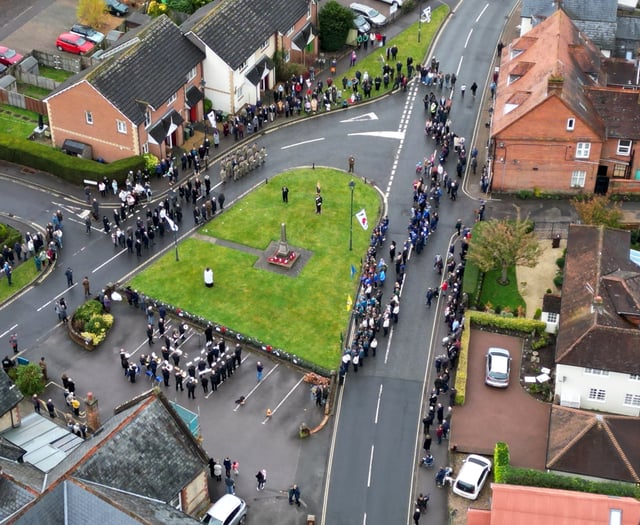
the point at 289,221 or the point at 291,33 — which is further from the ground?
the point at 291,33

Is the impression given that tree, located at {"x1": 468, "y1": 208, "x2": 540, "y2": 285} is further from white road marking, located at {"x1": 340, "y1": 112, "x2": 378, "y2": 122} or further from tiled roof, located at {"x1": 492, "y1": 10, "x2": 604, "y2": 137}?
white road marking, located at {"x1": 340, "y1": 112, "x2": 378, "y2": 122}

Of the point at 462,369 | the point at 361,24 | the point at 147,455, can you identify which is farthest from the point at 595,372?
the point at 361,24

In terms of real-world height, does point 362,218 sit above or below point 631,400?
above

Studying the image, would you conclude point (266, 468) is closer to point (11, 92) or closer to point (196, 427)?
point (196, 427)

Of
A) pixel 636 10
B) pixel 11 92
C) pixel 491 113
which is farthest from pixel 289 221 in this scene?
pixel 636 10

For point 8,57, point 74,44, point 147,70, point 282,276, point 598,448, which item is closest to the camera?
point 598,448

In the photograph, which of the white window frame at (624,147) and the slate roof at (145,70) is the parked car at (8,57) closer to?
the slate roof at (145,70)

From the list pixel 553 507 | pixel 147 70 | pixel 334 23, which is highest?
pixel 147 70

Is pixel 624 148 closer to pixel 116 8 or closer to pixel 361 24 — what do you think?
pixel 361 24
